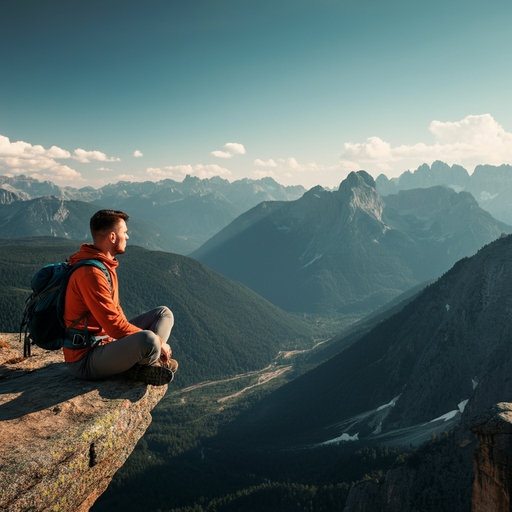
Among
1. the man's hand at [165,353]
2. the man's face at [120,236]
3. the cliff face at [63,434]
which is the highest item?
the man's face at [120,236]

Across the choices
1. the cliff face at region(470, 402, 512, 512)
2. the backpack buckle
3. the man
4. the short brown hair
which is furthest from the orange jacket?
the cliff face at region(470, 402, 512, 512)

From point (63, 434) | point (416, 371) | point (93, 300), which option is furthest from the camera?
point (416, 371)

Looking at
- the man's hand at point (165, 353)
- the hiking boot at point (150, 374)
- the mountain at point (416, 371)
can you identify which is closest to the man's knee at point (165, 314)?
the man's hand at point (165, 353)

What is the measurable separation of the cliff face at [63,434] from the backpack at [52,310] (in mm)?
1598

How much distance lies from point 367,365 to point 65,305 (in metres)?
158

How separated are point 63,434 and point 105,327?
2759 millimetres

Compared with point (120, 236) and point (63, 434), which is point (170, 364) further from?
point (120, 236)

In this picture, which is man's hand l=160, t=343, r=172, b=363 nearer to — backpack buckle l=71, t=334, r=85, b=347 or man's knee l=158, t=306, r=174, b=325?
man's knee l=158, t=306, r=174, b=325

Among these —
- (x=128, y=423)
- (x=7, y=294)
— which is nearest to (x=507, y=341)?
(x=128, y=423)

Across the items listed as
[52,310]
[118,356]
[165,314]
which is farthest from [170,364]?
[52,310]

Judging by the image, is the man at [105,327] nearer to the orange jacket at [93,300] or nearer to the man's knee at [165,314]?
the orange jacket at [93,300]

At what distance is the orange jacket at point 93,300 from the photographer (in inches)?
359

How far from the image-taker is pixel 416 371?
386ft

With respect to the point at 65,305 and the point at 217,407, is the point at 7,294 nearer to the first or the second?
the point at 217,407
